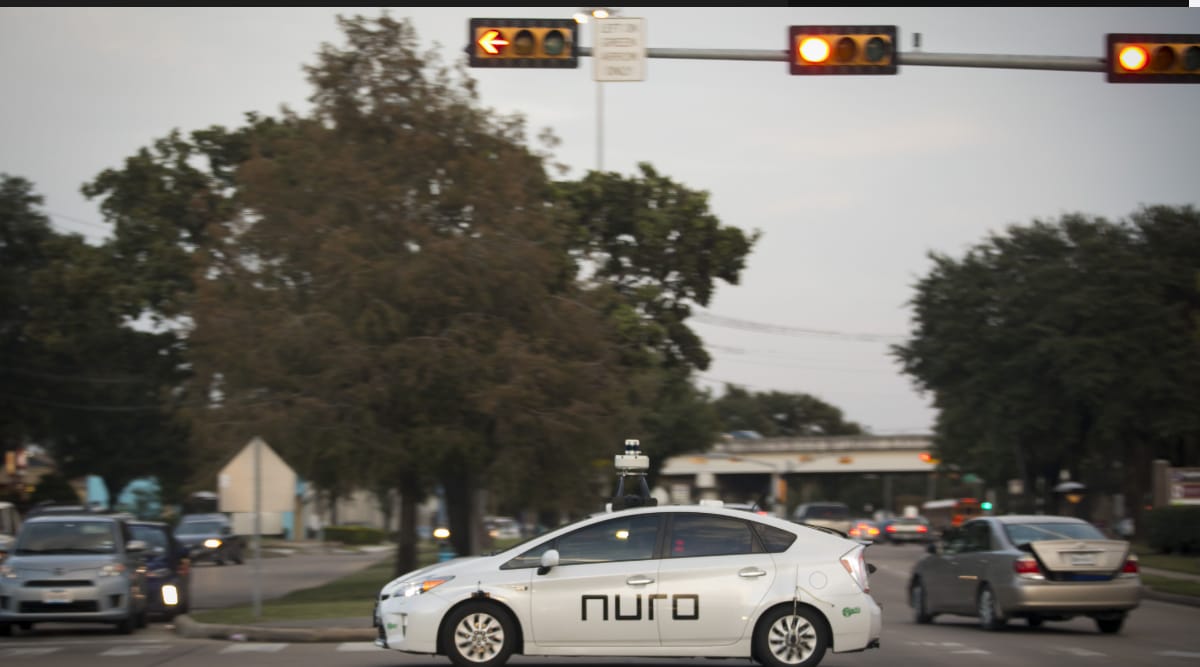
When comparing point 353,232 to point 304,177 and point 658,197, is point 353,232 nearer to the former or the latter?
point 304,177

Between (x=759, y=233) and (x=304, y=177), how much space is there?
14.7 meters

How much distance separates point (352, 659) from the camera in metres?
15.4

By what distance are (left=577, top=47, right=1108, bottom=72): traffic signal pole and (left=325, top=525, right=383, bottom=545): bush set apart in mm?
61392

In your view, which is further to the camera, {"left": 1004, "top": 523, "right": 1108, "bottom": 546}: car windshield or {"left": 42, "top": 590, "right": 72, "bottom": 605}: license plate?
{"left": 1004, "top": 523, "right": 1108, "bottom": 546}: car windshield

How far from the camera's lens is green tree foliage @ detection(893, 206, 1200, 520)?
47.7m

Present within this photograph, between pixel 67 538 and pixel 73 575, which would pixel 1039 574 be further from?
pixel 67 538

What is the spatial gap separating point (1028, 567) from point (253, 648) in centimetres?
955

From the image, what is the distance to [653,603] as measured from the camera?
1303cm

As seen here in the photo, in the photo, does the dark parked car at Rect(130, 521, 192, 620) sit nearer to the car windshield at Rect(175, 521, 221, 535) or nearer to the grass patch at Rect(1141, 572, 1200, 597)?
the grass patch at Rect(1141, 572, 1200, 597)

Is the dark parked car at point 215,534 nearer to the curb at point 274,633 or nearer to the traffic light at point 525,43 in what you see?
the curb at point 274,633

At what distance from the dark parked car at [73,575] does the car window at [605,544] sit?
8273mm

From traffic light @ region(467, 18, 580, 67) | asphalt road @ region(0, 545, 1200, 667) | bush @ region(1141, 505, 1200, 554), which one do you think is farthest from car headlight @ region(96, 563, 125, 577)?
bush @ region(1141, 505, 1200, 554)

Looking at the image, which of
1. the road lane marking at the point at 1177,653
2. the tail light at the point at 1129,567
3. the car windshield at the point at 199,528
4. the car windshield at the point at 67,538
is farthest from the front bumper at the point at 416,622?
the car windshield at the point at 199,528

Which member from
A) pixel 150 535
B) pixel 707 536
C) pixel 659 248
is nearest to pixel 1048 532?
pixel 707 536
